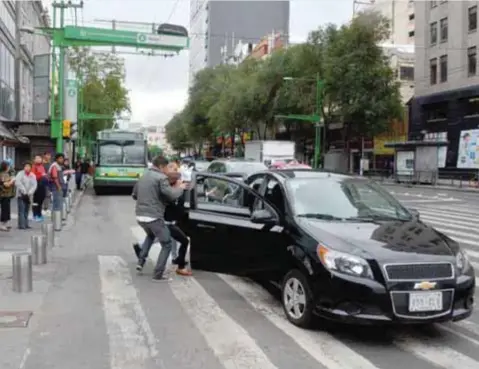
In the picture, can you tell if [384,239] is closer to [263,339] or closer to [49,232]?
[263,339]

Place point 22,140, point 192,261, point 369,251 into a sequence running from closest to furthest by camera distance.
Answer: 1. point 369,251
2. point 192,261
3. point 22,140

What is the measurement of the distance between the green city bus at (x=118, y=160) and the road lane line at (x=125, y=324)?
19.1 m

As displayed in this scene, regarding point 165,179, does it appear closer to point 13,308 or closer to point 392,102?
point 13,308

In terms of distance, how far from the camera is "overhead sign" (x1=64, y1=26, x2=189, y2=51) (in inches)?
1058

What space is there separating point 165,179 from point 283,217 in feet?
7.25

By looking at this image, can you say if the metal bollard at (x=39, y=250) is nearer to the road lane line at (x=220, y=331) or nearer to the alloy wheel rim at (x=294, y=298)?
the road lane line at (x=220, y=331)

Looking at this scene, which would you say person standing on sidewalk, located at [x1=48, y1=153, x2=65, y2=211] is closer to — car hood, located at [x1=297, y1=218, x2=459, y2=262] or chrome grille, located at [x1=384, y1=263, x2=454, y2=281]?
car hood, located at [x1=297, y1=218, x2=459, y2=262]

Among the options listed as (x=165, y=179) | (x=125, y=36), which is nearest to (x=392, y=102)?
(x=125, y=36)

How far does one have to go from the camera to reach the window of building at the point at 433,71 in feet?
165

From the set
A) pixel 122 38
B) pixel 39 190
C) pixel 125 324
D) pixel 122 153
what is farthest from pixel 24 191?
pixel 122 38

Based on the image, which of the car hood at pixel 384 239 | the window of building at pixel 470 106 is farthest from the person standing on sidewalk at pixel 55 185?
the window of building at pixel 470 106

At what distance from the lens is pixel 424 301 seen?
5.81 metres

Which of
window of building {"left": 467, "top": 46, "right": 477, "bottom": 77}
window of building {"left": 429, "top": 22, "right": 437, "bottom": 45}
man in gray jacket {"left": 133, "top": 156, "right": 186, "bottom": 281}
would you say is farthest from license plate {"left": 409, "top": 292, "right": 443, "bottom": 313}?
window of building {"left": 429, "top": 22, "right": 437, "bottom": 45}

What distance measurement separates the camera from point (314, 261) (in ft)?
20.3
